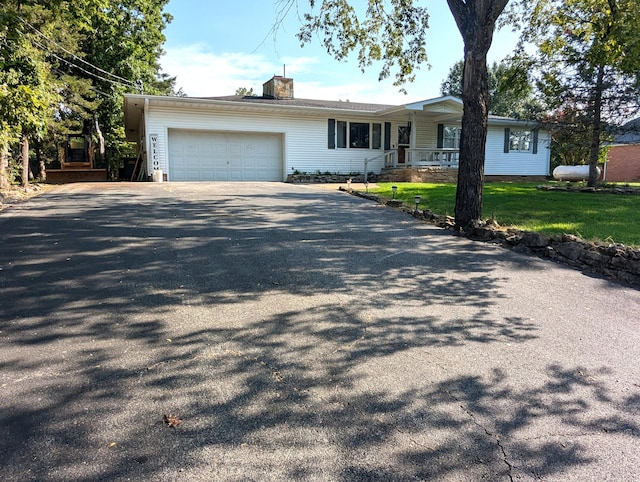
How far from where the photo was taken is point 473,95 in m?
8.08

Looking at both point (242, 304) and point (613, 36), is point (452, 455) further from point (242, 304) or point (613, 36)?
point (613, 36)

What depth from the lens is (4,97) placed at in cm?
959

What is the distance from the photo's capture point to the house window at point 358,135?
21.6 meters

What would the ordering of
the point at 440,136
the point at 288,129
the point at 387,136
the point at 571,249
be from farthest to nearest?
the point at 440,136, the point at 387,136, the point at 288,129, the point at 571,249

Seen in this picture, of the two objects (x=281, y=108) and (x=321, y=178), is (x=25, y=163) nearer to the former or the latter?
(x=281, y=108)

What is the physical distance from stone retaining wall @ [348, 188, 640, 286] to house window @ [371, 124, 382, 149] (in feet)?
47.3

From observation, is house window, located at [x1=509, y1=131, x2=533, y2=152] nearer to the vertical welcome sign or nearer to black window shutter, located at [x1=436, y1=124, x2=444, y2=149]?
black window shutter, located at [x1=436, y1=124, x2=444, y2=149]

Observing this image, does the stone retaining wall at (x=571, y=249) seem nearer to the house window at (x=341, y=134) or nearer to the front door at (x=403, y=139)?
the house window at (x=341, y=134)

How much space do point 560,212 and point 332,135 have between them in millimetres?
13149

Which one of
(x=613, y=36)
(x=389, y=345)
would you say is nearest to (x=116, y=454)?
(x=389, y=345)

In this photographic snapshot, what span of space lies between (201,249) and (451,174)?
16.8 m

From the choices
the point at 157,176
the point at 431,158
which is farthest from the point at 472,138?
the point at 431,158

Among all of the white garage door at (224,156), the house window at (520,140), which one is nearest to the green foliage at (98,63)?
the white garage door at (224,156)

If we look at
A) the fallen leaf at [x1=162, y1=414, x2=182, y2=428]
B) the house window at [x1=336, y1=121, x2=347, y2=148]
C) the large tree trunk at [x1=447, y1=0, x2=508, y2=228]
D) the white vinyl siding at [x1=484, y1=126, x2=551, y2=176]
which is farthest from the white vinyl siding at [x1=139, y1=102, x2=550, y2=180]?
the fallen leaf at [x1=162, y1=414, x2=182, y2=428]
